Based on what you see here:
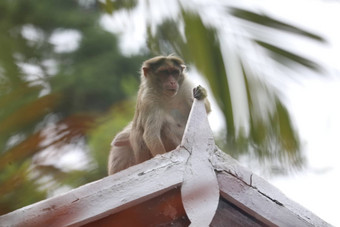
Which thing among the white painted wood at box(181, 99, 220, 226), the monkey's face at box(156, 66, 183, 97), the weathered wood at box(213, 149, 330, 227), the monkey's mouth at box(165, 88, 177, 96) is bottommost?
the monkey's mouth at box(165, 88, 177, 96)

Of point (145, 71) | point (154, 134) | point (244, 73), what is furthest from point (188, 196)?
point (145, 71)

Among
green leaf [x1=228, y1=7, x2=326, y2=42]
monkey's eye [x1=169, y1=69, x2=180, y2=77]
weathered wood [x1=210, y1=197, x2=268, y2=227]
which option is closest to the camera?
green leaf [x1=228, y1=7, x2=326, y2=42]

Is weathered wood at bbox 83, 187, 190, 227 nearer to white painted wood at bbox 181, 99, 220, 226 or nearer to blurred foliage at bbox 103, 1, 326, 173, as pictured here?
white painted wood at bbox 181, 99, 220, 226

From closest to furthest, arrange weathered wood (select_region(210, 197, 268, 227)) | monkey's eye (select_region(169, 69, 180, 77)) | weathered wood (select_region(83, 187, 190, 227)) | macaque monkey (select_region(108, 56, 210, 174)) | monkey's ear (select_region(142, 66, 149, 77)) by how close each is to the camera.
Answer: weathered wood (select_region(83, 187, 190, 227)) < weathered wood (select_region(210, 197, 268, 227)) < macaque monkey (select_region(108, 56, 210, 174)) < monkey's eye (select_region(169, 69, 180, 77)) < monkey's ear (select_region(142, 66, 149, 77))

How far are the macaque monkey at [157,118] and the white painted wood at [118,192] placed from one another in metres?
2.39

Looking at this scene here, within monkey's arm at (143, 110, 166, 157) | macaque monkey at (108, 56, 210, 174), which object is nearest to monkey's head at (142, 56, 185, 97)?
macaque monkey at (108, 56, 210, 174)

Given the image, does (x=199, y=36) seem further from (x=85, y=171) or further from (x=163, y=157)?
(x=163, y=157)

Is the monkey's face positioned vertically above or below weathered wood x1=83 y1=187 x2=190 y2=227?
below

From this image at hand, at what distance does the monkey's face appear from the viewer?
5996 mm

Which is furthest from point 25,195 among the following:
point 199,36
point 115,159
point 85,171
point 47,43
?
point 115,159

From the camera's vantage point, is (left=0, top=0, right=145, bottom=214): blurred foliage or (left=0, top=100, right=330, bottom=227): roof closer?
(left=0, top=0, right=145, bottom=214): blurred foliage

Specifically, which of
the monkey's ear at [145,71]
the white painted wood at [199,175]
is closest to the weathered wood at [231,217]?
the white painted wood at [199,175]

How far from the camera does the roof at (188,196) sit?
295 cm

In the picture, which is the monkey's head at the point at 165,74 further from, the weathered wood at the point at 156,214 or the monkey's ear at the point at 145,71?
the weathered wood at the point at 156,214
